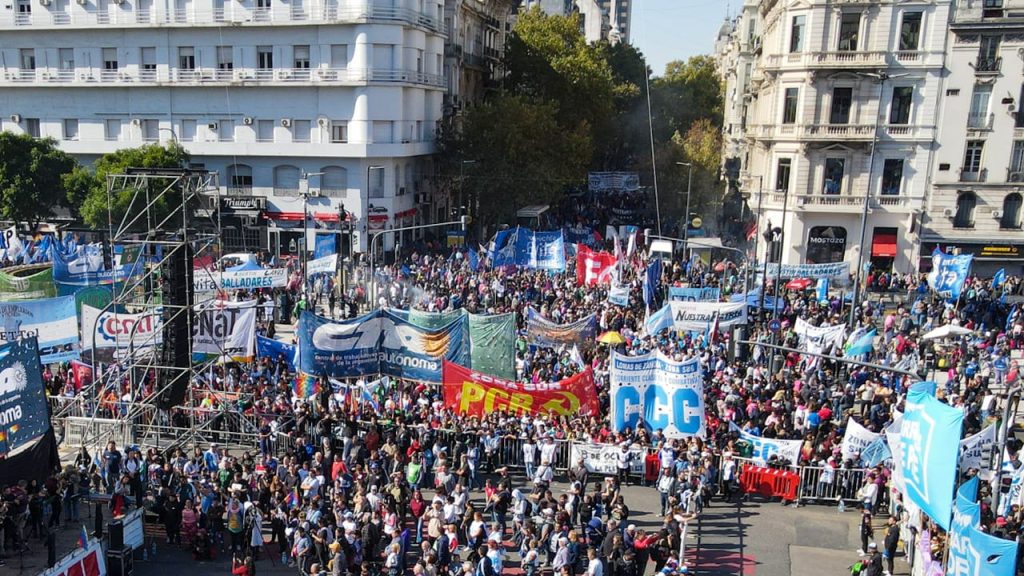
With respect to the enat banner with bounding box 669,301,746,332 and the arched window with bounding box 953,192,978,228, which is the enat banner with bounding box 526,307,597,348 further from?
the arched window with bounding box 953,192,978,228

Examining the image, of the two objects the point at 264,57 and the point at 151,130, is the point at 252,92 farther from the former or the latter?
the point at 151,130

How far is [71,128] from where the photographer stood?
4934cm

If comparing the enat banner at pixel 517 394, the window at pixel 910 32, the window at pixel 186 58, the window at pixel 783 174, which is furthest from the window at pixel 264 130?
the window at pixel 910 32

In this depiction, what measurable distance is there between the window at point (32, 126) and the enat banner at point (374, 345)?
125ft

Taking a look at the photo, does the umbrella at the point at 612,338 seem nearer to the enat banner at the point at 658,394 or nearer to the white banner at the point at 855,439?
the enat banner at the point at 658,394

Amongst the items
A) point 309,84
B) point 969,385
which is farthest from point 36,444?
point 309,84

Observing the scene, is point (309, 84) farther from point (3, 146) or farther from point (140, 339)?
point (140, 339)

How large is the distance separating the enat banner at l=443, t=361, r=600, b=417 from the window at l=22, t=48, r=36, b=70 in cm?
4129

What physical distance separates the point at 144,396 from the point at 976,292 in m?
30.9

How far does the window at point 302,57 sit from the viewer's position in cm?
4625

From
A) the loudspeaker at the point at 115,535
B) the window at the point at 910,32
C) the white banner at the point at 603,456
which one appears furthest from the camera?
the window at the point at 910,32

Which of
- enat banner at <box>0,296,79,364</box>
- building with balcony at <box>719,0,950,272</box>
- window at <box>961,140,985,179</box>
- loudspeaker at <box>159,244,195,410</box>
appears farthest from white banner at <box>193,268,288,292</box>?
window at <box>961,140,985,179</box>

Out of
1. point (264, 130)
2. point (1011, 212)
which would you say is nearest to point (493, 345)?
point (264, 130)

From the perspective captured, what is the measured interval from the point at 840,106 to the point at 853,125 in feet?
3.93
